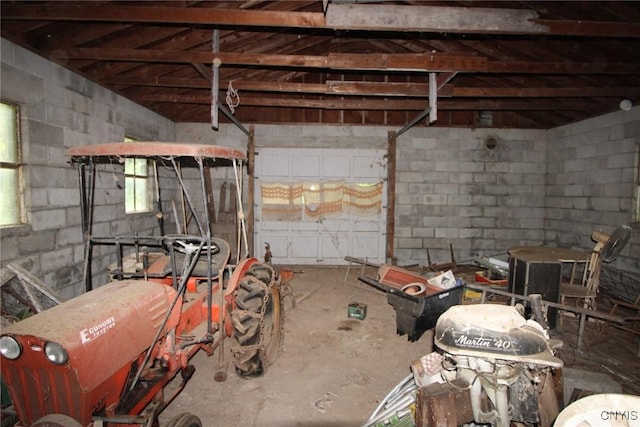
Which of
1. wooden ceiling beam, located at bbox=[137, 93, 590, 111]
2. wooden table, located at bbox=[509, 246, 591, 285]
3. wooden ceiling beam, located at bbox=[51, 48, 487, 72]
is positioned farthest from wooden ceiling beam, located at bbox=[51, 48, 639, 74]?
wooden table, located at bbox=[509, 246, 591, 285]

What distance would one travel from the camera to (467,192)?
826 centimetres

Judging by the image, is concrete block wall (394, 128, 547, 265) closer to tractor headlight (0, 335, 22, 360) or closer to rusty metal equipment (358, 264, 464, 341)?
rusty metal equipment (358, 264, 464, 341)

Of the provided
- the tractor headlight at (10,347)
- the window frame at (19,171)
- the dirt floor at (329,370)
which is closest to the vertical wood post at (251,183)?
the dirt floor at (329,370)

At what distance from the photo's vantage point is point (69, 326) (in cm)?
190

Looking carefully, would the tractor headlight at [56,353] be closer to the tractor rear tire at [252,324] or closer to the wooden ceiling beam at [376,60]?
the tractor rear tire at [252,324]

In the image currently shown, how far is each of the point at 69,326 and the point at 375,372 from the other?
2.87 meters

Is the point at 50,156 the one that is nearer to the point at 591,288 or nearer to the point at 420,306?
the point at 420,306

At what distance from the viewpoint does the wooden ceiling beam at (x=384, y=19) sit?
3480mm

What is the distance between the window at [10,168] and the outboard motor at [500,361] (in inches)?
172

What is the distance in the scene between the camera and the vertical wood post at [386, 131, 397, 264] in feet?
26.7

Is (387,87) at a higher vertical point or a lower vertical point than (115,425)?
higher

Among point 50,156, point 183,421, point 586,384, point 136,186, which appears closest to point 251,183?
point 136,186

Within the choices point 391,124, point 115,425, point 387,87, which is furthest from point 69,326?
point 391,124

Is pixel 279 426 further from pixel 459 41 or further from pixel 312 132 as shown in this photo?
pixel 312 132
